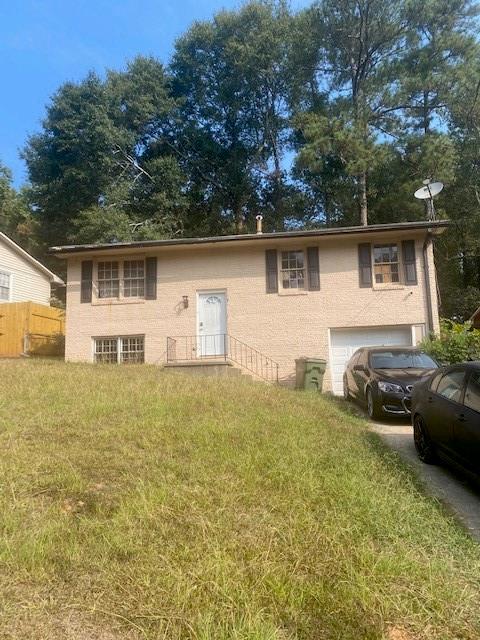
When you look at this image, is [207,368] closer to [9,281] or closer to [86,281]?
[86,281]

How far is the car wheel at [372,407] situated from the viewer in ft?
29.1

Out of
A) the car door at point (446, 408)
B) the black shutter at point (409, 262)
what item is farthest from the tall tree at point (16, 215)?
the car door at point (446, 408)

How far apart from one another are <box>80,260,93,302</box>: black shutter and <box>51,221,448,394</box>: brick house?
0.11 ft

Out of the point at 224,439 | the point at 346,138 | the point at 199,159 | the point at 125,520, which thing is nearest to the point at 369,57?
the point at 346,138

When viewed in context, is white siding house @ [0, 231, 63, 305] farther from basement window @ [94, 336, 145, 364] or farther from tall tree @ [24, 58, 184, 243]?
basement window @ [94, 336, 145, 364]

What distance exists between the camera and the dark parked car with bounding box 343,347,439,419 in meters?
8.63

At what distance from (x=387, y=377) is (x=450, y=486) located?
3.97 metres

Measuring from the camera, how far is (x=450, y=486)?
5105mm

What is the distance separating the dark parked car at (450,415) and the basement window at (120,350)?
35.2 feet

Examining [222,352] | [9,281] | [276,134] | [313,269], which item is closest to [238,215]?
[276,134]

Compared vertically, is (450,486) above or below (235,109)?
below

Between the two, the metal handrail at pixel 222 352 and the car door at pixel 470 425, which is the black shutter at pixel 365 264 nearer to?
the metal handrail at pixel 222 352

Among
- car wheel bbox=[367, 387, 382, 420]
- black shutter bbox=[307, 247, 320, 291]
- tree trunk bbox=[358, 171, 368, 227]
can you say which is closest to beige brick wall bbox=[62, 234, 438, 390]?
black shutter bbox=[307, 247, 320, 291]

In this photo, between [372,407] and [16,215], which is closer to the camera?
[372,407]
